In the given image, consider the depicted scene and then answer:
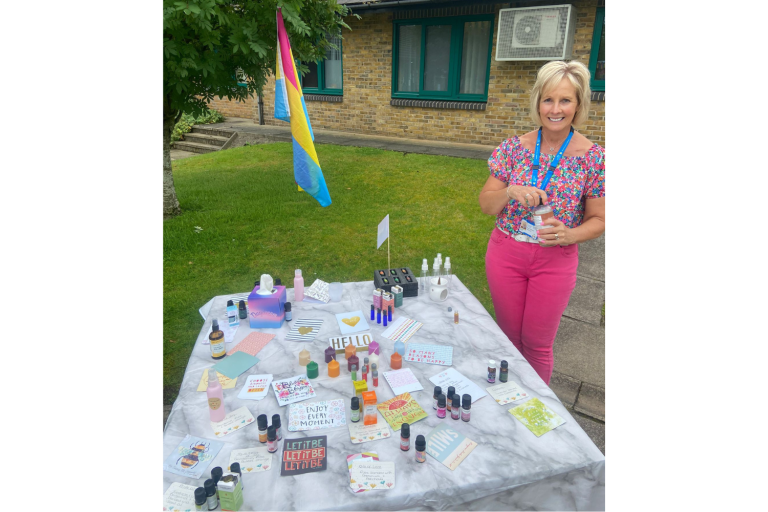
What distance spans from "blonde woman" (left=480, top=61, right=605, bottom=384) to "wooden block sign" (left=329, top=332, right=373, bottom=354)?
35.4 inches

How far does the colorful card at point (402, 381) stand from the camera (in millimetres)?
2104

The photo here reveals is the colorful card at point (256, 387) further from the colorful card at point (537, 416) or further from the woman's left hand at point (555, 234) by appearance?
the woman's left hand at point (555, 234)

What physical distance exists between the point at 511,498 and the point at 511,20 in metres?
9.93

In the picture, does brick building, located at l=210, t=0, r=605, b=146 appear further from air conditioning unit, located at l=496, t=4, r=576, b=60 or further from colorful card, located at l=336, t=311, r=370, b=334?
colorful card, located at l=336, t=311, r=370, b=334

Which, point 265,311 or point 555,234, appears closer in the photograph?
point 555,234

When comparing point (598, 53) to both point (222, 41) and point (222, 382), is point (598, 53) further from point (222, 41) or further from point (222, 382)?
point (222, 382)

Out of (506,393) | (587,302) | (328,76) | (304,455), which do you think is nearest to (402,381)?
(506,393)

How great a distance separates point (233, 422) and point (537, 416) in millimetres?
1339

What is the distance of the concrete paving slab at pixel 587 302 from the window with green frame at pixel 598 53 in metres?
6.11

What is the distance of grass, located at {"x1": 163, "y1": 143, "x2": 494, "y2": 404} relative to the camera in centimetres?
472

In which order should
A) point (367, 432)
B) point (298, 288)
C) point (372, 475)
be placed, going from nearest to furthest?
point (372, 475)
point (367, 432)
point (298, 288)

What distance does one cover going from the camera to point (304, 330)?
259 cm

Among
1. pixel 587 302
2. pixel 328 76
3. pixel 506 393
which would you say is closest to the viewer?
pixel 506 393

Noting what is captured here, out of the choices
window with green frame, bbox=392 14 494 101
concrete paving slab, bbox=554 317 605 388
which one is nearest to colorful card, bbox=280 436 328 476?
concrete paving slab, bbox=554 317 605 388
